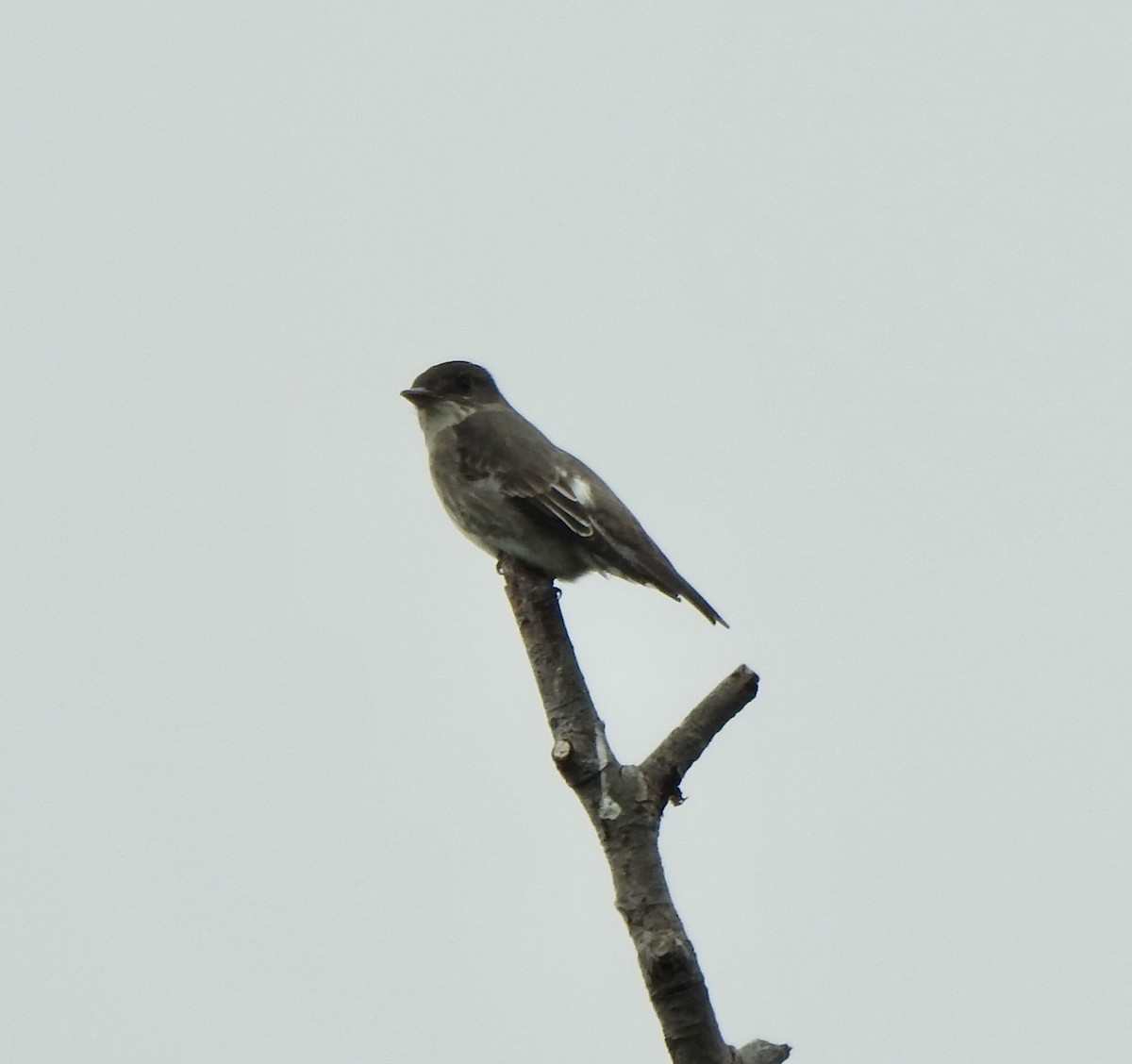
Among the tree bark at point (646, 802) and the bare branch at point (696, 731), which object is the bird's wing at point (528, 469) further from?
the bare branch at point (696, 731)

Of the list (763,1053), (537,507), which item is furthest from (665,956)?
(537,507)

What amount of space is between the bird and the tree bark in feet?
7.22

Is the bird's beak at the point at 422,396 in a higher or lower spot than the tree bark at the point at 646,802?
higher

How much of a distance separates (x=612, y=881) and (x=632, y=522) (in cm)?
386

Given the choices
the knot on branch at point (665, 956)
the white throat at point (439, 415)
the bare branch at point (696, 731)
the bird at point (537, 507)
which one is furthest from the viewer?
the white throat at point (439, 415)

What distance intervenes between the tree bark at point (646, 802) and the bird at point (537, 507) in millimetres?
2201

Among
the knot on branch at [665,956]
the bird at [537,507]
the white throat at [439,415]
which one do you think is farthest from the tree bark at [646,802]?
the white throat at [439,415]

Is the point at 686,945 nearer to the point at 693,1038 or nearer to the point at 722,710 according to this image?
the point at 693,1038

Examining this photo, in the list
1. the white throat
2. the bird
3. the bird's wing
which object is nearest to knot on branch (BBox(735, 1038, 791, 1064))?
the bird

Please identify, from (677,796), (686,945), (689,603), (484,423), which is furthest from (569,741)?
(484,423)

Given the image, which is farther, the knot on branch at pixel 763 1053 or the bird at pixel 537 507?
the bird at pixel 537 507

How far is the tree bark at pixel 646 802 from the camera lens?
5145 millimetres

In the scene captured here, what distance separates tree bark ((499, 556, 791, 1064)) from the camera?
5145mm

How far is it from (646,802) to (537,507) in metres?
3.56
